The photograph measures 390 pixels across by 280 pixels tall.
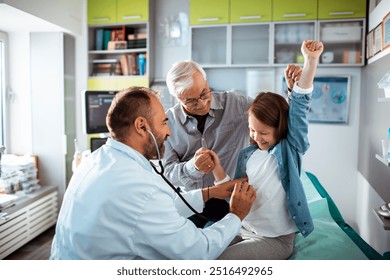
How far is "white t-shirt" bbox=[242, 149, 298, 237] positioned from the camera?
119 centimetres

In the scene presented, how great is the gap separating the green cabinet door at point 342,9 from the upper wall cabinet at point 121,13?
4.39 ft

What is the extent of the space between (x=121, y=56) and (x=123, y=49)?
100 mm

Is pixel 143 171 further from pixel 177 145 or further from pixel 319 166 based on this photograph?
pixel 319 166

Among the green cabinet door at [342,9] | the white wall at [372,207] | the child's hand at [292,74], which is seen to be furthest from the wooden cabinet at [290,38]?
the child's hand at [292,74]

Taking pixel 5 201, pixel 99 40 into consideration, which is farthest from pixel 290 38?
pixel 5 201

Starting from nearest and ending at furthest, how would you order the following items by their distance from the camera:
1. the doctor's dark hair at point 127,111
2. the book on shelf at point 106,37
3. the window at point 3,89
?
the doctor's dark hair at point 127,111, the window at point 3,89, the book on shelf at point 106,37

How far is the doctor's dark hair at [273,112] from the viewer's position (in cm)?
114

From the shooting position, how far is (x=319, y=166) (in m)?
2.67

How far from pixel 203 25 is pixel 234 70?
46 centimetres

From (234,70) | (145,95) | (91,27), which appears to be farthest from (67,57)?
(145,95)

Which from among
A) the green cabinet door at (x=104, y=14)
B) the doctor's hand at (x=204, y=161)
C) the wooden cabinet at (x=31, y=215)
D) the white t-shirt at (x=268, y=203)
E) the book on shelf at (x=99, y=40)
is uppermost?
the green cabinet door at (x=104, y=14)

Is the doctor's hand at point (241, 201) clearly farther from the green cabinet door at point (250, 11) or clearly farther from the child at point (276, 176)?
the green cabinet door at point (250, 11)

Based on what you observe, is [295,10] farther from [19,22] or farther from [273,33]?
[19,22]

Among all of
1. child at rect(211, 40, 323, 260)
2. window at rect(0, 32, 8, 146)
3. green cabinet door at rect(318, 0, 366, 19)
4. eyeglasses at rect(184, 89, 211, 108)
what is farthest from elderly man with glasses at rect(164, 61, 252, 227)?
green cabinet door at rect(318, 0, 366, 19)
